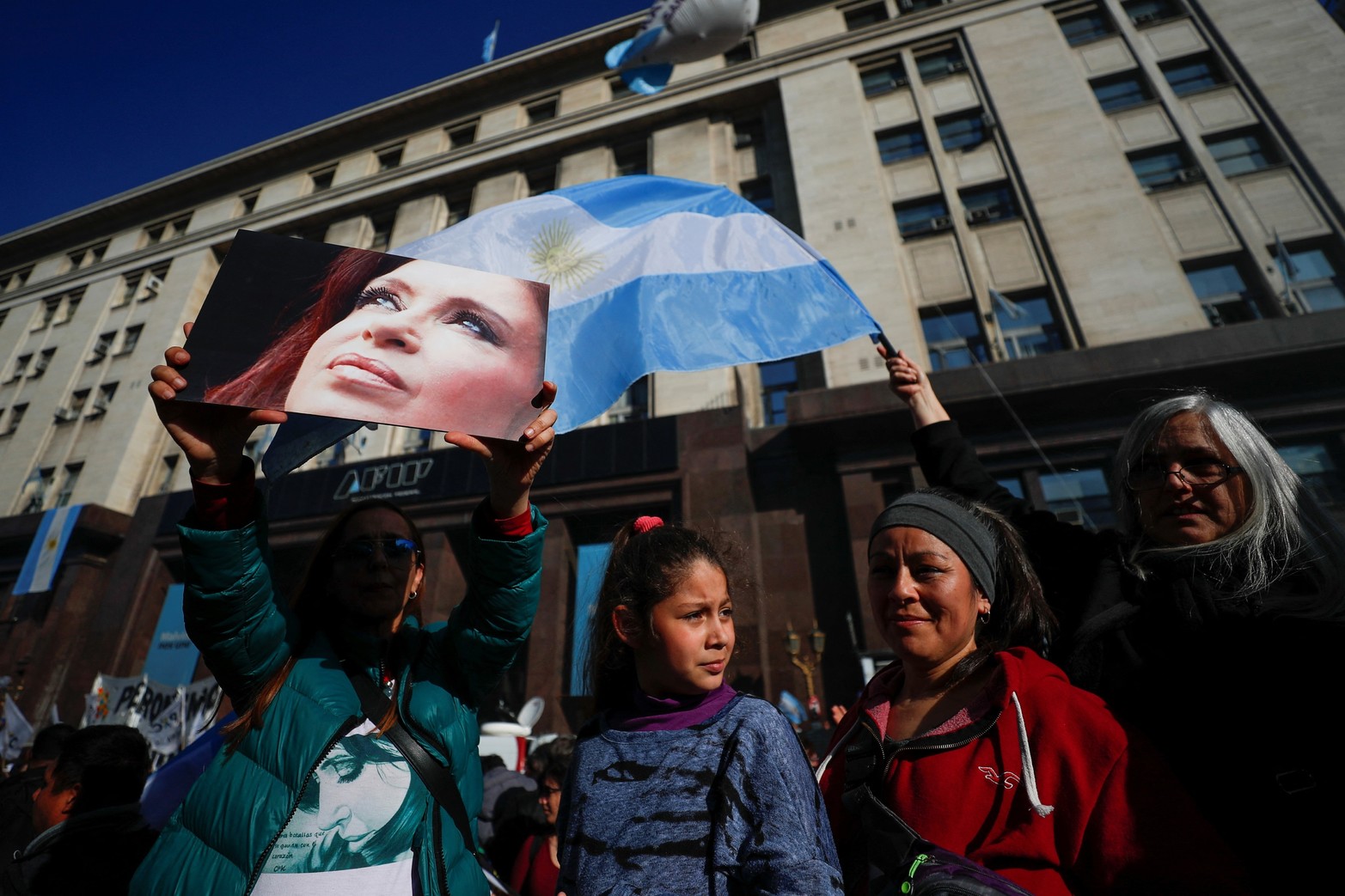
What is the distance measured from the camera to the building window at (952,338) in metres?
13.2

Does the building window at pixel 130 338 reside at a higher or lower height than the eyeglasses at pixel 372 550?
higher

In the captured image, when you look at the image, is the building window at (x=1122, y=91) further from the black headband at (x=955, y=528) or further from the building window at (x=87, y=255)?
the building window at (x=87, y=255)

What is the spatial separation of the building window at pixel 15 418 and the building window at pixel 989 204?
1228 inches

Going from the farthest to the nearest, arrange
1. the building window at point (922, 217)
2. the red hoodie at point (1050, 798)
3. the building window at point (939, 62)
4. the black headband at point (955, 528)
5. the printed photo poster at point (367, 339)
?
the building window at point (939, 62) → the building window at point (922, 217) → the black headband at point (955, 528) → the printed photo poster at point (367, 339) → the red hoodie at point (1050, 798)

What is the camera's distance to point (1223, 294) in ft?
39.4

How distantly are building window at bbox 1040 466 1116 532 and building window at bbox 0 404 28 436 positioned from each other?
31.5m

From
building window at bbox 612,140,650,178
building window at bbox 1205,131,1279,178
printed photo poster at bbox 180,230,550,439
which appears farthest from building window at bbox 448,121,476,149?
printed photo poster at bbox 180,230,550,439

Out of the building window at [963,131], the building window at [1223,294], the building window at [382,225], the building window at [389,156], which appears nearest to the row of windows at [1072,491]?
the building window at [1223,294]

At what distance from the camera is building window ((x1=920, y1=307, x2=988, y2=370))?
1319 centimetres

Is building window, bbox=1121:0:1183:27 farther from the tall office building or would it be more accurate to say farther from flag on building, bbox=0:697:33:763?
flag on building, bbox=0:697:33:763

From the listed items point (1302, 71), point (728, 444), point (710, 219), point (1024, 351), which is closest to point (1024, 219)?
point (1024, 351)

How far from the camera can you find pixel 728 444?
12.6 metres

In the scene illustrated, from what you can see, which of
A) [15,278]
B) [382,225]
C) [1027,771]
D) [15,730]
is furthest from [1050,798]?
[15,278]

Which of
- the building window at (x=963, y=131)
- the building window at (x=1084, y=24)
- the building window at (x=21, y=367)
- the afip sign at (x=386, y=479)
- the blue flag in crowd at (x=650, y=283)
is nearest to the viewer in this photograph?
the blue flag in crowd at (x=650, y=283)
